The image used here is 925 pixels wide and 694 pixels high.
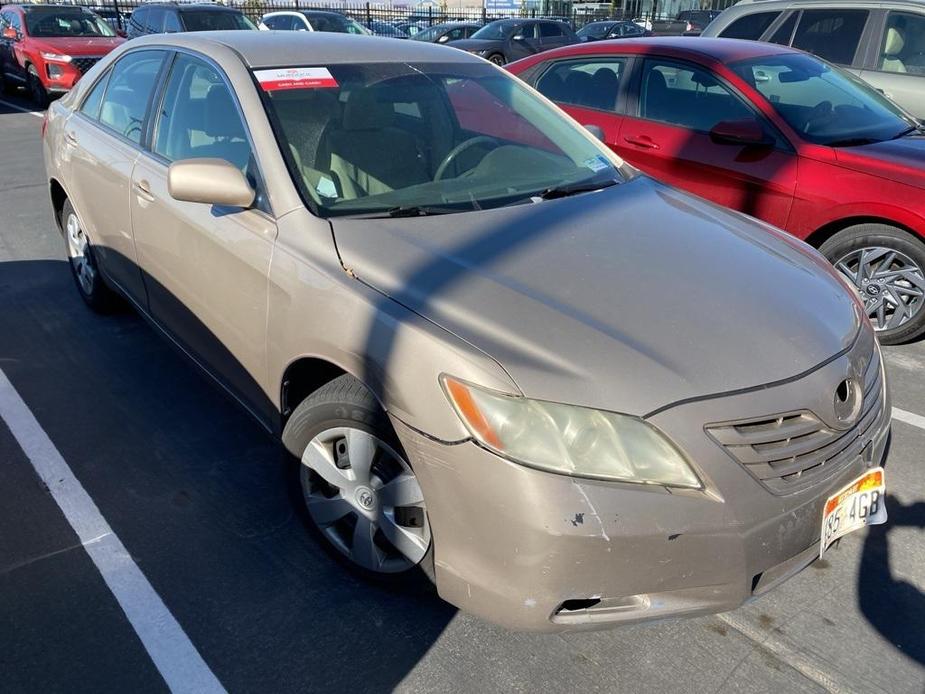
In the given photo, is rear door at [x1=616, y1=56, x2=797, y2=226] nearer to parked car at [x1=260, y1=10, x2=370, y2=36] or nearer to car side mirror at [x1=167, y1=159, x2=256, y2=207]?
car side mirror at [x1=167, y1=159, x2=256, y2=207]

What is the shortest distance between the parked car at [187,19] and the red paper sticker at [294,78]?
1104cm

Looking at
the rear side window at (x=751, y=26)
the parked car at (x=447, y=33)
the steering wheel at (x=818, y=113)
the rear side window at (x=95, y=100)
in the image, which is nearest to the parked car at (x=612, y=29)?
the parked car at (x=447, y=33)

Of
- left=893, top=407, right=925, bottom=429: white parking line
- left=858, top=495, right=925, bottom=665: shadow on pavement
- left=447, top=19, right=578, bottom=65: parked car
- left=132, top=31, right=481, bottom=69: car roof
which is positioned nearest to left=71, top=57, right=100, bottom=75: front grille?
left=447, top=19, right=578, bottom=65: parked car

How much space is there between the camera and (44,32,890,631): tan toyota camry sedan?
1893mm

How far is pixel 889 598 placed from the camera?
2527mm

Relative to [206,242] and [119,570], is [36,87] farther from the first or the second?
[119,570]

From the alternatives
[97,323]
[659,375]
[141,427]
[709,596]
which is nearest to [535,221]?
[659,375]

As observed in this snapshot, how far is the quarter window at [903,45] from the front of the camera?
20.7ft

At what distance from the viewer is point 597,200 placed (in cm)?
298

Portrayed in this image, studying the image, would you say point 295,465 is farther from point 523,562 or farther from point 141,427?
point 141,427

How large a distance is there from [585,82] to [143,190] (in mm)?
3477

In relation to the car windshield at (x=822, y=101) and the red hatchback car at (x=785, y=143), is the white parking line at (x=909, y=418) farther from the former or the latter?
the car windshield at (x=822, y=101)

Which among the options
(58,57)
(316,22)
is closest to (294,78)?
(58,57)

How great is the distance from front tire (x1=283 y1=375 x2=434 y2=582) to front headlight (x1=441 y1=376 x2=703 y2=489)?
36 cm
